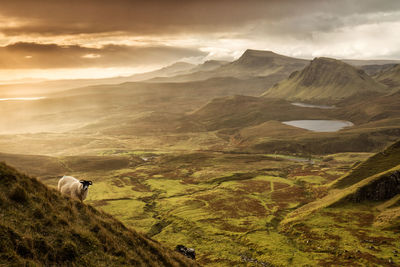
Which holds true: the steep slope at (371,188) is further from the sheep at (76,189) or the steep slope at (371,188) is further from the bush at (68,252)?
the bush at (68,252)

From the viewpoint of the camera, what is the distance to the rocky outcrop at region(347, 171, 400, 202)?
87.3m

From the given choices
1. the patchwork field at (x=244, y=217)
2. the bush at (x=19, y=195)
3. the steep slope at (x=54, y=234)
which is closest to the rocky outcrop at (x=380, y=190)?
the patchwork field at (x=244, y=217)

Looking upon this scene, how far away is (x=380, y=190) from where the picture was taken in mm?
90000

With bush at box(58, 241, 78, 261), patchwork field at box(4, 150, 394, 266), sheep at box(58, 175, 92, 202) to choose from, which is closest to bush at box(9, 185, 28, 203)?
bush at box(58, 241, 78, 261)

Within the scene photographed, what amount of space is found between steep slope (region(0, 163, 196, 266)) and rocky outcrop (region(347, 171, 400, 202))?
87.8 meters

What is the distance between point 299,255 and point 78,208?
58.9 meters

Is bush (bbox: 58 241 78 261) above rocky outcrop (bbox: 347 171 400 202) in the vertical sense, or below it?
above

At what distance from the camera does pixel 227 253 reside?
229ft

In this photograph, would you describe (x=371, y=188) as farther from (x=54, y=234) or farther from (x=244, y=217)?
(x=54, y=234)

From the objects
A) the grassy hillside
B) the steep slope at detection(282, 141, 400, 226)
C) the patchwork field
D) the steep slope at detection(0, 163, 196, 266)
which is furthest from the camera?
the grassy hillside

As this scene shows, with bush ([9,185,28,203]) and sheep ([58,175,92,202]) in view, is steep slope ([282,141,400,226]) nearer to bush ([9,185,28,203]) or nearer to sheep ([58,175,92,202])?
sheep ([58,175,92,202])

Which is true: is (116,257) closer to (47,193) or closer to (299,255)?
(47,193)

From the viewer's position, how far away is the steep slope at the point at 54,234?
1647 cm

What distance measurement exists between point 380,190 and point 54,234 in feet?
326
